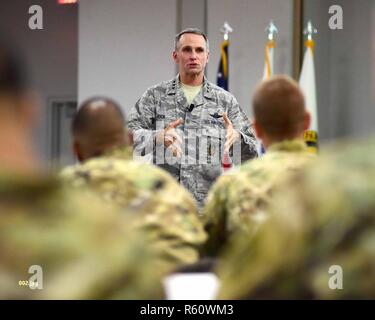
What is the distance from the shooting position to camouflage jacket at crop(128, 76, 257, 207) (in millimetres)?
3385

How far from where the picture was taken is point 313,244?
0.75m

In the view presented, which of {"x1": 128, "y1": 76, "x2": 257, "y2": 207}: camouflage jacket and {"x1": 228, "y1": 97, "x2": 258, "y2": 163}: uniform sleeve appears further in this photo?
{"x1": 128, "y1": 76, "x2": 257, "y2": 207}: camouflage jacket

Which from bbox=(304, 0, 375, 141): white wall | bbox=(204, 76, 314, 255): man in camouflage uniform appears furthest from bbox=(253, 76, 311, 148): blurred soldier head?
bbox=(304, 0, 375, 141): white wall

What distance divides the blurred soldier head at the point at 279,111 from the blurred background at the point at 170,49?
3.95 meters

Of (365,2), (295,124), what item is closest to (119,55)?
(365,2)

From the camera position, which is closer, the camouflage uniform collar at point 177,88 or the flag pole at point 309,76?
the camouflage uniform collar at point 177,88

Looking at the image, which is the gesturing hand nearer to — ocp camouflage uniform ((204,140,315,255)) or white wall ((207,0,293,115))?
ocp camouflage uniform ((204,140,315,255))

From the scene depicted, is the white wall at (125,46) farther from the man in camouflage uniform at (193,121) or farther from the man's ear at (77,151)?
the man's ear at (77,151)

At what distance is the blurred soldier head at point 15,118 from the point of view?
763 millimetres

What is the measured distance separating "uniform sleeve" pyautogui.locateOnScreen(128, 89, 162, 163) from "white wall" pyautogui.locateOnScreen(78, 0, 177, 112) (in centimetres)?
277

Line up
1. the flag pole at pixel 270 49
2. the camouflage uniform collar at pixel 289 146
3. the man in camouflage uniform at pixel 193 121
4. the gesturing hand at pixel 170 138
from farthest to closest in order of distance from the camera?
the flag pole at pixel 270 49 → the man in camouflage uniform at pixel 193 121 → the gesturing hand at pixel 170 138 → the camouflage uniform collar at pixel 289 146

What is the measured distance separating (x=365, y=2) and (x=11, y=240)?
5.42 meters

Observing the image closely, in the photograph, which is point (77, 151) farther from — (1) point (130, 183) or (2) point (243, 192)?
(2) point (243, 192)

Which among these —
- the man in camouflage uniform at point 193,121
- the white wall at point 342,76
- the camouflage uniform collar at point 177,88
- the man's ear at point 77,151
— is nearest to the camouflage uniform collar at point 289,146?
the man's ear at point 77,151
